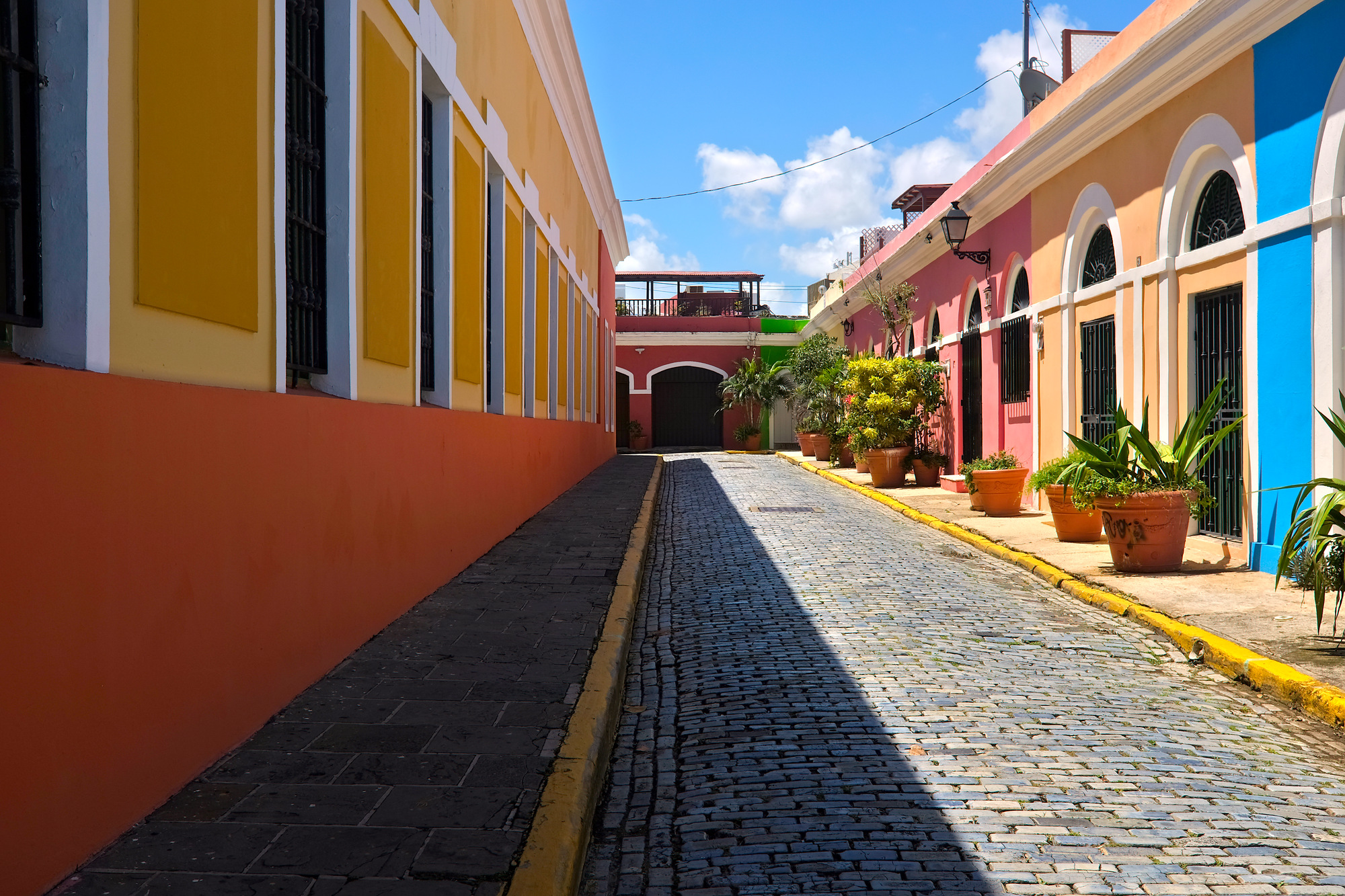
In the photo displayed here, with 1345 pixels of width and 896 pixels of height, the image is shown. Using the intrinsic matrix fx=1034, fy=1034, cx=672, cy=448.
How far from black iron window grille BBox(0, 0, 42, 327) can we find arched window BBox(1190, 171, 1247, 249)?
7.92 meters

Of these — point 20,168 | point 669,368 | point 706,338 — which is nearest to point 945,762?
point 20,168

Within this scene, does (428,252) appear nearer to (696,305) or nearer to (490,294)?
(490,294)

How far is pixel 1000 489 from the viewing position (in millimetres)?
11938

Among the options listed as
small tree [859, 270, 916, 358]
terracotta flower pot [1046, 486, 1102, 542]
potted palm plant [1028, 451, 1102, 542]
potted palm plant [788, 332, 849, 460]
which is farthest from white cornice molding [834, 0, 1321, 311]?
potted palm plant [788, 332, 849, 460]

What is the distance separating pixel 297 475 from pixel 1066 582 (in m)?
5.57

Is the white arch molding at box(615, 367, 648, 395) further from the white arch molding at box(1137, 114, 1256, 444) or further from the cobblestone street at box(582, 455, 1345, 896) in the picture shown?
the cobblestone street at box(582, 455, 1345, 896)

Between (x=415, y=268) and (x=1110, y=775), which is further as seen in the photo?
(x=415, y=268)

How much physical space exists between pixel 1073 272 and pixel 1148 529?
14.7ft

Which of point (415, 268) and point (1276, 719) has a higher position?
point (415, 268)

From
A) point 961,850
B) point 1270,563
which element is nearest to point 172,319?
point 961,850

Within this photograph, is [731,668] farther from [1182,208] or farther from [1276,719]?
[1182,208]

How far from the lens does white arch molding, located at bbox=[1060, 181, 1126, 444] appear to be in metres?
10.7

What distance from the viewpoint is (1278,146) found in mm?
7344

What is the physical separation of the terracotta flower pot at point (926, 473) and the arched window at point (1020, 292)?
379 centimetres
